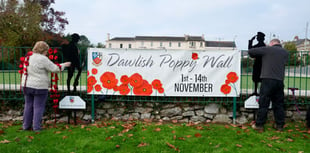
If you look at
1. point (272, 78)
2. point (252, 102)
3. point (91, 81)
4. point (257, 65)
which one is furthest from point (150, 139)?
point (257, 65)

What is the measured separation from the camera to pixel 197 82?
498cm

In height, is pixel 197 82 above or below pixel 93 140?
above

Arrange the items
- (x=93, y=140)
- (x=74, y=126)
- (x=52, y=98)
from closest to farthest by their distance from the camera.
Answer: (x=93, y=140) < (x=74, y=126) < (x=52, y=98)

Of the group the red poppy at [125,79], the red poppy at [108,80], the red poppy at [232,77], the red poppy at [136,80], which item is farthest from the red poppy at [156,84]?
the red poppy at [232,77]

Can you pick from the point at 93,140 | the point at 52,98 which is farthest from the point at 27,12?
the point at 93,140

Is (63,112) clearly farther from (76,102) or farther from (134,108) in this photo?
(134,108)

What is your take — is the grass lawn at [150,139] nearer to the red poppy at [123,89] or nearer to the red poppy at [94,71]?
the red poppy at [123,89]

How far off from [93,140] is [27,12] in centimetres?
1537

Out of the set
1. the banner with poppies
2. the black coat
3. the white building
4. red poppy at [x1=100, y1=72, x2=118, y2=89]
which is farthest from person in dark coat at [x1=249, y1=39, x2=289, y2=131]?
the white building

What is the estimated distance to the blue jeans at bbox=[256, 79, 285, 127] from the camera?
436 centimetres

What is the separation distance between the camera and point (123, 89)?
5.02m

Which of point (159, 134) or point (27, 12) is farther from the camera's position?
point (27, 12)

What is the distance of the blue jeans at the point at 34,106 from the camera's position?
416cm

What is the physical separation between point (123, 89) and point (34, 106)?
1840 mm
